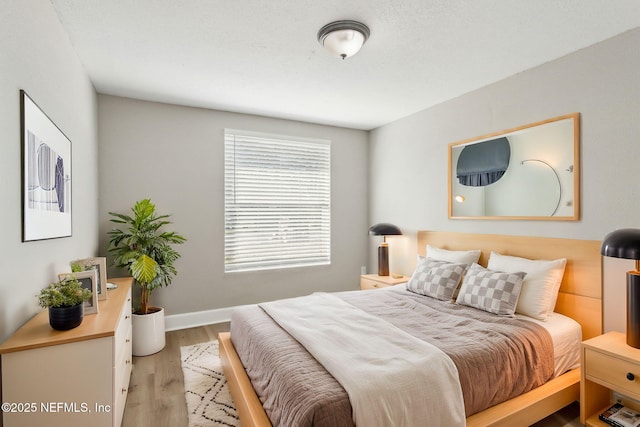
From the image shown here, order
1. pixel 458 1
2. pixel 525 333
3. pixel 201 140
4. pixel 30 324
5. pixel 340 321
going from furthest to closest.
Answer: pixel 201 140
pixel 340 321
pixel 525 333
pixel 458 1
pixel 30 324

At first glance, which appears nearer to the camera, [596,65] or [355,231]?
[596,65]

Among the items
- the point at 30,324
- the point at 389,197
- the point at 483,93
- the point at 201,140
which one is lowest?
the point at 30,324

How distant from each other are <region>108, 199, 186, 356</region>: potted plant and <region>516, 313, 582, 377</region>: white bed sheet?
3.15 metres

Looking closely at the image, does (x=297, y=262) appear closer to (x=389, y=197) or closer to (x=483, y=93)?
(x=389, y=197)

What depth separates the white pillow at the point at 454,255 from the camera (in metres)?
3.16

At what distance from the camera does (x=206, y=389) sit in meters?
2.51

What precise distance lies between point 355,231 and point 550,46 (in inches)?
124

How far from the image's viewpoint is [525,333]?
Result: 2139 millimetres

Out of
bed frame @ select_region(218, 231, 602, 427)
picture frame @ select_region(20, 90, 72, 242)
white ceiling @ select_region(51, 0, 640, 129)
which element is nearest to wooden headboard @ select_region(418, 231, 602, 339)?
bed frame @ select_region(218, 231, 602, 427)

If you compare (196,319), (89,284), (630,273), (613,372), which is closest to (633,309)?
(630,273)

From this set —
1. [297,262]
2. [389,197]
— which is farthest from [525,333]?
[297,262]

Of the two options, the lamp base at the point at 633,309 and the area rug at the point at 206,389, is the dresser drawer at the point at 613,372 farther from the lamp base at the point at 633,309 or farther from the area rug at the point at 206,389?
the area rug at the point at 206,389

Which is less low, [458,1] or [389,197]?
[458,1]

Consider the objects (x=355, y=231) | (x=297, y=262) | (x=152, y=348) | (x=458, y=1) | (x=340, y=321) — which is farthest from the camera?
(x=355, y=231)
